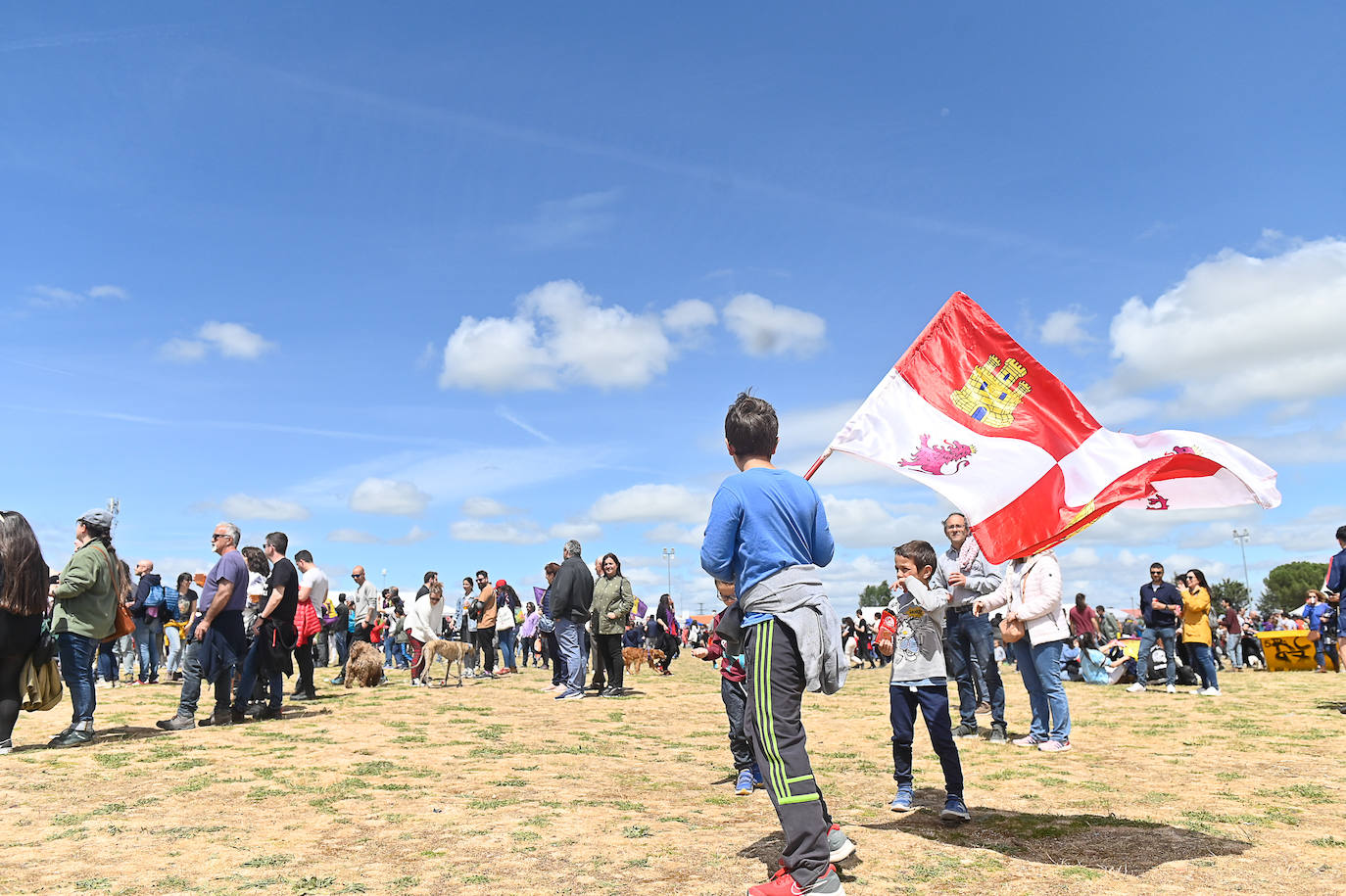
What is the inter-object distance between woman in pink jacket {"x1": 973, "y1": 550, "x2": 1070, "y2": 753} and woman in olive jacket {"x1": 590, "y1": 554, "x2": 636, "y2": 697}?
6.16 metres

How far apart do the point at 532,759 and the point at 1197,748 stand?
6176 mm

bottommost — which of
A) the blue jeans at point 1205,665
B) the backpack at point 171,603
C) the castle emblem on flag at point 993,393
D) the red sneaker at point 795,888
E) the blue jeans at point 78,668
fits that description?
the red sneaker at point 795,888

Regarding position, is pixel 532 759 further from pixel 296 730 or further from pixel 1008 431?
pixel 1008 431

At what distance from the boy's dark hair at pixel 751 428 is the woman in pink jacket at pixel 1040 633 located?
15.5 feet

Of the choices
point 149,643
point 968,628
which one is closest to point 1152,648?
point 968,628

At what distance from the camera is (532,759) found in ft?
26.4

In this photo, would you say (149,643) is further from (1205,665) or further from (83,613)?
(1205,665)

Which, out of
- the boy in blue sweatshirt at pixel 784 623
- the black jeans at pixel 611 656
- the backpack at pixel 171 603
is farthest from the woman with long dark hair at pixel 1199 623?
the backpack at pixel 171 603

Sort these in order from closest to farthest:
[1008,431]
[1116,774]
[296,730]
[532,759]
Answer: [1008,431] → [1116,774] → [532,759] → [296,730]

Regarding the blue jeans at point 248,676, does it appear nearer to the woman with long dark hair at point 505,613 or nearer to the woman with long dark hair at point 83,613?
the woman with long dark hair at point 83,613

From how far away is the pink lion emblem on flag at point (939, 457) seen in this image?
5734 millimetres

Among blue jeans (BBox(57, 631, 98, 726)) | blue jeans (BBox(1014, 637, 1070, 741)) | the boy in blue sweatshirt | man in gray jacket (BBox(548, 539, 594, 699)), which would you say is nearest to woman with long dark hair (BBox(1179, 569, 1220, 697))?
blue jeans (BBox(1014, 637, 1070, 741))

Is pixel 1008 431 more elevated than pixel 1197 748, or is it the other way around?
pixel 1008 431

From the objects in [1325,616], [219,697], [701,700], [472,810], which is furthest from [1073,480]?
[1325,616]
